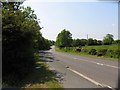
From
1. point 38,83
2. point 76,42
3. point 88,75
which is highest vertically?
point 76,42

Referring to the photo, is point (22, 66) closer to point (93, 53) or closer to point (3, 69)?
point (3, 69)

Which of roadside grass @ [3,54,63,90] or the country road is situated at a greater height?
roadside grass @ [3,54,63,90]

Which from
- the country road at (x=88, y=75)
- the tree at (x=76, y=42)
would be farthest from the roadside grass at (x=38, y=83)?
the tree at (x=76, y=42)

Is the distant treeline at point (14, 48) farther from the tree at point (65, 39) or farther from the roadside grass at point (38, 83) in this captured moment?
the tree at point (65, 39)

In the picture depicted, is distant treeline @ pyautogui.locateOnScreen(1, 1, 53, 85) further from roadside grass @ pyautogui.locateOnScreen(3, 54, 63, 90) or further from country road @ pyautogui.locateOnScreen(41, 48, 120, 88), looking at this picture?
country road @ pyautogui.locateOnScreen(41, 48, 120, 88)

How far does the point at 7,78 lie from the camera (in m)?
16.1

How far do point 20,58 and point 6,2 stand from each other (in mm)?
9137

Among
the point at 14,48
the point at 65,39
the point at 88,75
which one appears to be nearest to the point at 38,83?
the point at 14,48

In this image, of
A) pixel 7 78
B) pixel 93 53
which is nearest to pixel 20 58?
pixel 7 78

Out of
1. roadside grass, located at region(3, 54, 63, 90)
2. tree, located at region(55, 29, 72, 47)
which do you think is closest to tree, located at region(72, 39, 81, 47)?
tree, located at region(55, 29, 72, 47)

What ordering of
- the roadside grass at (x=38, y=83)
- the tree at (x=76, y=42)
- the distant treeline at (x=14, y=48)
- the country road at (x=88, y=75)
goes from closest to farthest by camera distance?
1. the roadside grass at (x=38, y=83)
2. the country road at (x=88, y=75)
3. the distant treeline at (x=14, y=48)
4. the tree at (x=76, y=42)

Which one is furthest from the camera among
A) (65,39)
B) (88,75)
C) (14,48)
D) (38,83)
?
(65,39)

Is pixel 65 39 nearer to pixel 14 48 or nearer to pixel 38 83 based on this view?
pixel 14 48

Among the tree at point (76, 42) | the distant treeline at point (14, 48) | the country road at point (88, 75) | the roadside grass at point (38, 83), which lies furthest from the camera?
the tree at point (76, 42)
